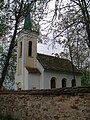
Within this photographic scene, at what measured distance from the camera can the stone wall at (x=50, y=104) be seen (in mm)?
7602

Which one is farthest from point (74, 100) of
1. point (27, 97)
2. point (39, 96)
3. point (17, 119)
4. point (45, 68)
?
point (45, 68)

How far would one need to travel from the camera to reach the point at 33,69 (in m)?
31.8

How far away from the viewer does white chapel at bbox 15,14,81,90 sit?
102 feet

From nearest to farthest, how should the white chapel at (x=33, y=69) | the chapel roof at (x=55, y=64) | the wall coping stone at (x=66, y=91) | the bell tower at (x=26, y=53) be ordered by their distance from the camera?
the wall coping stone at (x=66, y=91), the white chapel at (x=33, y=69), the bell tower at (x=26, y=53), the chapel roof at (x=55, y=64)

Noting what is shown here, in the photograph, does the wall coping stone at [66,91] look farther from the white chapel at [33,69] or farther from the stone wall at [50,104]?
the white chapel at [33,69]

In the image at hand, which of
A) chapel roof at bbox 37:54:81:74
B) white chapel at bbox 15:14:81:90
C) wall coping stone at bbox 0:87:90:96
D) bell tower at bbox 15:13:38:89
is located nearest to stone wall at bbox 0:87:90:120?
wall coping stone at bbox 0:87:90:96

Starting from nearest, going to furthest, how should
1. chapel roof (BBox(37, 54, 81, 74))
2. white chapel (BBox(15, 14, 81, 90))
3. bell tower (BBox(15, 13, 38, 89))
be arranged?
white chapel (BBox(15, 14, 81, 90)) → bell tower (BBox(15, 13, 38, 89)) → chapel roof (BBox(37, 54, 81, 74))

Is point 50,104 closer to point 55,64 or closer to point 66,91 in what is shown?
point 66,91

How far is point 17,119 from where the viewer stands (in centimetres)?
1181

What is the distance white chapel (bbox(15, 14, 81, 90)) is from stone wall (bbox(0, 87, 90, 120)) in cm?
1758

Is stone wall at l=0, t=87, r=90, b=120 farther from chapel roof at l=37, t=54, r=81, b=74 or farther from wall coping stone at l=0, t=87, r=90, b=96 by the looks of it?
chapel roof at l=37, t=54, r=81, b=74

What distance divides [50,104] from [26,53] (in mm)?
23713

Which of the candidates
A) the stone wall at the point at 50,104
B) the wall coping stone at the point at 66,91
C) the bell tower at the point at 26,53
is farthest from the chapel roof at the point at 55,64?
the wall coping stone at the point at 66,91

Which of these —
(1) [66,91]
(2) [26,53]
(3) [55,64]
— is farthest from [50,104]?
(3) [55,64]
